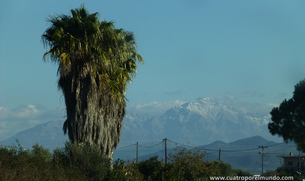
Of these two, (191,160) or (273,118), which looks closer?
(191,160)

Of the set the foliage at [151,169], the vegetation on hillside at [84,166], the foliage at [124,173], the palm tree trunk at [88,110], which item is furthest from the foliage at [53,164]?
the foliage at [151,169]

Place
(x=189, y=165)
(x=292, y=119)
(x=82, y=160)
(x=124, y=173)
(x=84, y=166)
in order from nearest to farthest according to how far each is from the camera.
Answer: (x=84, y=166) < (x=82, y=160) < (x=124, y=173) < (x=189, y=165) < (x=292, y=119)

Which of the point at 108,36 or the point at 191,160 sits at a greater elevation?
the point at 108,36

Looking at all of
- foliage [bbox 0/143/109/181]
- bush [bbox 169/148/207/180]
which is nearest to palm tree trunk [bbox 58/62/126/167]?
foliage [bbox 0/143/109/181]

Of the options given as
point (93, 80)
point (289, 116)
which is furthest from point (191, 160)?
point (289, 116)

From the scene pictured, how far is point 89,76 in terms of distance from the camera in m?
24.9

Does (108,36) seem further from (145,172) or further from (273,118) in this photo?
(273,118)

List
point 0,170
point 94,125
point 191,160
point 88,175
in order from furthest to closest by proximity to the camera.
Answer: point 191,160 → point 94,125 → point 88,175 → point 0,170

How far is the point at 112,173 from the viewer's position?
21547mm

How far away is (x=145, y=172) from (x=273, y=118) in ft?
128

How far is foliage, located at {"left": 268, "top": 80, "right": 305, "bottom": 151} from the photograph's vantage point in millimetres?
55500

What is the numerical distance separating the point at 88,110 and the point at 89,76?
1.97 metres

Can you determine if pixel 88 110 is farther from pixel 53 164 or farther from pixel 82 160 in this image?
pixel 53 164

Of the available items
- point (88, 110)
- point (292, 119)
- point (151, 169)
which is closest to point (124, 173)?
point (151, 169)
